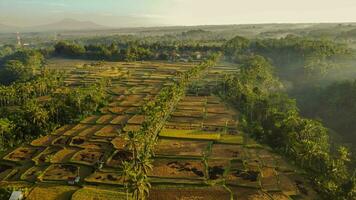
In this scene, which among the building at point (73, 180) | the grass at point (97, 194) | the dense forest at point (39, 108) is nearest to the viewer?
the grass at point (97, 194)

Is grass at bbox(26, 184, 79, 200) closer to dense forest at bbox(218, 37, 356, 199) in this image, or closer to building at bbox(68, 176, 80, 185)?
building at bbox(68, 176, 80, 185)

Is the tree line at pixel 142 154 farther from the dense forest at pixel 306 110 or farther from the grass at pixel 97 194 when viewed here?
the dense forest at pixel 306 110

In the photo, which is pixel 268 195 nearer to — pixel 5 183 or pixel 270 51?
pixel 5 183

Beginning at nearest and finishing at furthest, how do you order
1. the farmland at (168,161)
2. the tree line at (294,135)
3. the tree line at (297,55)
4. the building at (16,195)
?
1. the building at (16,195)
2. the tree line at (294,135)
3. the farmland at (168,161)
4. the tree line at (297,55)

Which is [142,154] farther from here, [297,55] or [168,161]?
[297,55]

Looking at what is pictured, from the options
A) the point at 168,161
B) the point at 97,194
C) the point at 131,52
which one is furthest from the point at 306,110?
the point at 131,52

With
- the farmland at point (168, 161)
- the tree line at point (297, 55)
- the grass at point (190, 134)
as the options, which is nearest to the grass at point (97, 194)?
the farmland at point (168, 161)

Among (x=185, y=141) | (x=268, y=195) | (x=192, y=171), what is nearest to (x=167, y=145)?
(x=185, y=141)
